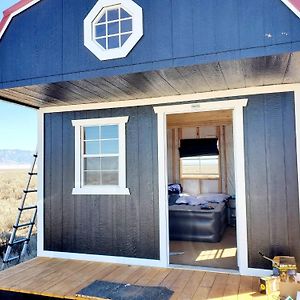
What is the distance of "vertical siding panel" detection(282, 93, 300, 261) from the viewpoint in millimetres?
4863

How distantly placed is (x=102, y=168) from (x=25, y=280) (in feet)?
7.73

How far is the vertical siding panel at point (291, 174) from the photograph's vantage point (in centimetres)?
486

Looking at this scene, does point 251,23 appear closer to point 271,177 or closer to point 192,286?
point 271,177

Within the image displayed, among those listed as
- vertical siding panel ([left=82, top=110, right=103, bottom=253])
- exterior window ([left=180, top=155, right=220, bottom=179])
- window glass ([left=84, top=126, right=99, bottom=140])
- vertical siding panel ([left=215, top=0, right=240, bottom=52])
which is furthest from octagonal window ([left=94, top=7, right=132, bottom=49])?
exterior window ([left=180, top=155, right=220, bottom=179])

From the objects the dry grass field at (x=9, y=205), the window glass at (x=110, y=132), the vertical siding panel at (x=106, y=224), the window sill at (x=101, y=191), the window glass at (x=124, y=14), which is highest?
the window glass at (x=124, y=14)

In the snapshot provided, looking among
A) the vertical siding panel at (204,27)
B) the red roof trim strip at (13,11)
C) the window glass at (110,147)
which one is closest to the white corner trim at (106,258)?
the window glass at (110,147)

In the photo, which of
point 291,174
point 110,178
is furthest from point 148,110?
point 291,174

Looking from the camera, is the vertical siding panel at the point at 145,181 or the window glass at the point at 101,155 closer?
the vertical siding panel at the point at 145,181

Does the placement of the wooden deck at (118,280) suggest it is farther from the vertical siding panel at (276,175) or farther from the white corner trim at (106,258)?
the vertical siding panel at (276,175)

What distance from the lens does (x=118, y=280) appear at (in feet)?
16.0

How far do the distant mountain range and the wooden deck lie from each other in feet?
142

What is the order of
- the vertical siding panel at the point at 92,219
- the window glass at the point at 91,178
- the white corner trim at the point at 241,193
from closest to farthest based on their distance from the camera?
the white corner trim at the point at 241,193, the vertical siding panel at the point at 92,219, the window glass at the point at 91,178

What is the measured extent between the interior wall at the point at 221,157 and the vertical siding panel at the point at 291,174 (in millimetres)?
4905

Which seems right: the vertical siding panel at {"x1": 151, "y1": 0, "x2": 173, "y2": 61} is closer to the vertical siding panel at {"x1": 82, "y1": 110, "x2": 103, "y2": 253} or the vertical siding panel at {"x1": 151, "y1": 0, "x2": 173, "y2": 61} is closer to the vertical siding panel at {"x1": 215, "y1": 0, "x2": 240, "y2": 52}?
the vertical siding panel at {"x1": 215, "y1": 0, "x2": 240, "y2": 52}
